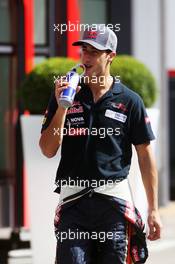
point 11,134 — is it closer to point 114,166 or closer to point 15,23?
point 15,23

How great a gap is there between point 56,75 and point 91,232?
3.12 meters

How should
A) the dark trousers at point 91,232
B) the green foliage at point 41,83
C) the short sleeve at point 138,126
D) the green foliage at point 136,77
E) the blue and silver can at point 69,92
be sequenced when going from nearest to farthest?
the blue and silver can at point 69,92 → the dark trousers at point 91,232 → the short sleeve at point 138,126 → the green foliage at point 41,83 → the green foliage at point 136,77

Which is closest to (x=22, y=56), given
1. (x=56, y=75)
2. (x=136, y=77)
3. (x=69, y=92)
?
(x=56, y=75)

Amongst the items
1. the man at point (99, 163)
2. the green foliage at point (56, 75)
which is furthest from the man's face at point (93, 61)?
the green foliage at point (56, 75)

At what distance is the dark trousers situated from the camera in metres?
3.66

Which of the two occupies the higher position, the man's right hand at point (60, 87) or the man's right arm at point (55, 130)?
the man's right hand at point (60, 87)

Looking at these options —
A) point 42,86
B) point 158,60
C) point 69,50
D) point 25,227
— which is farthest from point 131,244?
point 158,60

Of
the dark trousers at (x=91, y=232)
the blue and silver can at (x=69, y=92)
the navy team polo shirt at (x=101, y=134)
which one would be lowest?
the dark trousers at (x=91, y=232)

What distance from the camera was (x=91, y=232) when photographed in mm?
3701

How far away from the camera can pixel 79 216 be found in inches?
146

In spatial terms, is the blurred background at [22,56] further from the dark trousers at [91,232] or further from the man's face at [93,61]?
the man's face at [93,61]

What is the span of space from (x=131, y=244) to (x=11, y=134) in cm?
511

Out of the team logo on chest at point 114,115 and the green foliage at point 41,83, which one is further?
the green foliage at point 41,83

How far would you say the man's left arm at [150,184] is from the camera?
383cm
